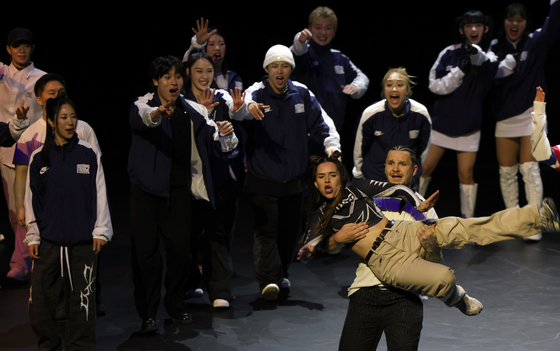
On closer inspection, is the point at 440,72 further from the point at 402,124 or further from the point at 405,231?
the point at 405,231

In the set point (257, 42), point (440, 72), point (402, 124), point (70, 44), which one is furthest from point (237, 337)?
point (70, 44)

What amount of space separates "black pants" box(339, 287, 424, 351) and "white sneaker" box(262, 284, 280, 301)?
1475 millimetres

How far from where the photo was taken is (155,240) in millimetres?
3477

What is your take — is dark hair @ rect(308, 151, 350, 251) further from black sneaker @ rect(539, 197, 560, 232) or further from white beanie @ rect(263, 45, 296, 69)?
white beanie @ rect(263, 45, 296, 69)

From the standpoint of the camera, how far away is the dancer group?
8.17 ft

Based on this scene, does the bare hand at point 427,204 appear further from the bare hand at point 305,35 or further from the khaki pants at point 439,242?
the bare hand at point 305,35

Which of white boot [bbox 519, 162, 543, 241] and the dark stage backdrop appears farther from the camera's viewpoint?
the dark stage backdrop

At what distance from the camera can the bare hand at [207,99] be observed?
12.6 ft

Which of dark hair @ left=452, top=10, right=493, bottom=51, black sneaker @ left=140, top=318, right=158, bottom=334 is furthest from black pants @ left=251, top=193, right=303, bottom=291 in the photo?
dark hair @ left=452, top=10, right=493, bottom=51

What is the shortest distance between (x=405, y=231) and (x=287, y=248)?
6.08 feet

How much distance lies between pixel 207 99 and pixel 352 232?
1.76m

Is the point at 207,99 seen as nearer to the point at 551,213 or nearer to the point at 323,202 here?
the point at 323,202

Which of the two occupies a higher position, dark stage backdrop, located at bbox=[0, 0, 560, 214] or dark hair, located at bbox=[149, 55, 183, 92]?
dark stage backdrop, located at bbox=[0, 0, 560, 214]

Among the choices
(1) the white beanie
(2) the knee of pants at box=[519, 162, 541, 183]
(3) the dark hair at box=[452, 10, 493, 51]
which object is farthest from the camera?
(2) the knee of pants at box=[519, 162, 541, 183]
